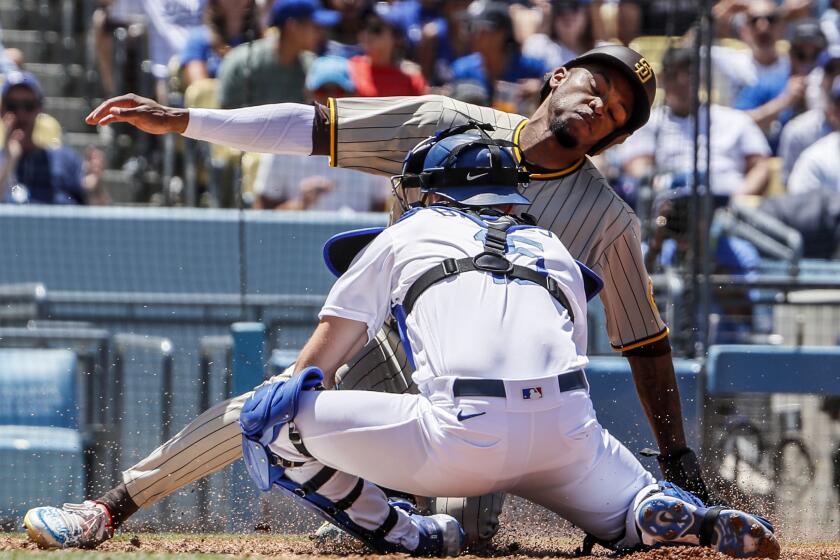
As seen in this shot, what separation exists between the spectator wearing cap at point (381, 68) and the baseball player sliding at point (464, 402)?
462cm

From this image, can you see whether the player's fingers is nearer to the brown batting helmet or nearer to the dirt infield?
the dirt infield

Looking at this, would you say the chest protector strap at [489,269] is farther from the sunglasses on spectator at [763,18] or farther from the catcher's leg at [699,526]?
the sunglasses on spectator at [763,18]

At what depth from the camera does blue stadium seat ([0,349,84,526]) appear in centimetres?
639

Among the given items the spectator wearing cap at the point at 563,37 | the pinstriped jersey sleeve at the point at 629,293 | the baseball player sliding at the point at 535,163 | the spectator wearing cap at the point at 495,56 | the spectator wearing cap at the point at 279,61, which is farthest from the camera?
the spectator wearing cap at the point at 563,37

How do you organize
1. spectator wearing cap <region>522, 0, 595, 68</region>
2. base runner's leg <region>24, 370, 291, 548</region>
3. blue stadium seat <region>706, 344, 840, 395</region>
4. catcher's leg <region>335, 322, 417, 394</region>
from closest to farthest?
base runner's leg <region>24, 370, 291, 548</region>, catcher's leg <region>335, 322, 417, 394</region>, blue stadium seat <region>706, 344, 840, 395</region>, spectator wearing cap <region>522, 0, 595, 68</region>

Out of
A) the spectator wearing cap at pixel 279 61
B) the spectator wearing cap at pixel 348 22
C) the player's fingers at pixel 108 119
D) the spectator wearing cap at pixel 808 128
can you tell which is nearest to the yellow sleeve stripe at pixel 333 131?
the player's fingers at pixel 108 119

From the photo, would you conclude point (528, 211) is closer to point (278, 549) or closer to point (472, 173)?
point (472, 173)

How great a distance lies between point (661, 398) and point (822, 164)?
4744 mm

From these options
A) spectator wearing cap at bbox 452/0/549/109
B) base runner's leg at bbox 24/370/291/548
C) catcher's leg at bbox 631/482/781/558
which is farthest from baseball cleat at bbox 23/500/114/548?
spectator wearing cap at bbox 452/0/549/109

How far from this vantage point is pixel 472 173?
392cm

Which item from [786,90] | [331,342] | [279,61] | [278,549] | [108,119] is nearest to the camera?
[331,342]

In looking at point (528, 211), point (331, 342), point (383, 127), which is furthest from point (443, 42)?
point (331, 342)

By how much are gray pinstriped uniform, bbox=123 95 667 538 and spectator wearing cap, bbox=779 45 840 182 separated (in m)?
4.91

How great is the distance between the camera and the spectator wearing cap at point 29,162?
802 centimetres
